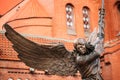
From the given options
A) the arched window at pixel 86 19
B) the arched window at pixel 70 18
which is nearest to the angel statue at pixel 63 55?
the arched window at pixel 70 18

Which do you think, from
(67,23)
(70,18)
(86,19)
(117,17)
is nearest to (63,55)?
(67,23)

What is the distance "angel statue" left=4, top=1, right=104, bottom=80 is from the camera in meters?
6.13

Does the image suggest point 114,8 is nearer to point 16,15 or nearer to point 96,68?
point 16,15

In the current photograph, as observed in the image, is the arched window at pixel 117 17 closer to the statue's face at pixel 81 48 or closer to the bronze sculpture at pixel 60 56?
the bronze sculpture at pixel 60 56

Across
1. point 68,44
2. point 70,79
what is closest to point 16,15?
point 68,44

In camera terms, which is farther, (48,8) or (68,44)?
(48,8)

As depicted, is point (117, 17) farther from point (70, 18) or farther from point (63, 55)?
point (63, 55)

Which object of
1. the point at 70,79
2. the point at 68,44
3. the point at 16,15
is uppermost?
the point at 16,15

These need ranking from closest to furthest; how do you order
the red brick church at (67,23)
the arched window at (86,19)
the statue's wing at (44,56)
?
1. the statue's wing at (44,56)
2. the red brick church at (67,23)
3. the arched window at (86,19)

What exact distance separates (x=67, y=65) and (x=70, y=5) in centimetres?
2274

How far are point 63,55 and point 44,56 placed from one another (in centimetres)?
32

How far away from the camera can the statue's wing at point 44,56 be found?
240 inches

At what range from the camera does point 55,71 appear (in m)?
6.46

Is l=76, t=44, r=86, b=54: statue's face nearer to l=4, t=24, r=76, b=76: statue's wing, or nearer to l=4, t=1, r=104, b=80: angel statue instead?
l=4, t=1, r=104, b=80: angel statue
